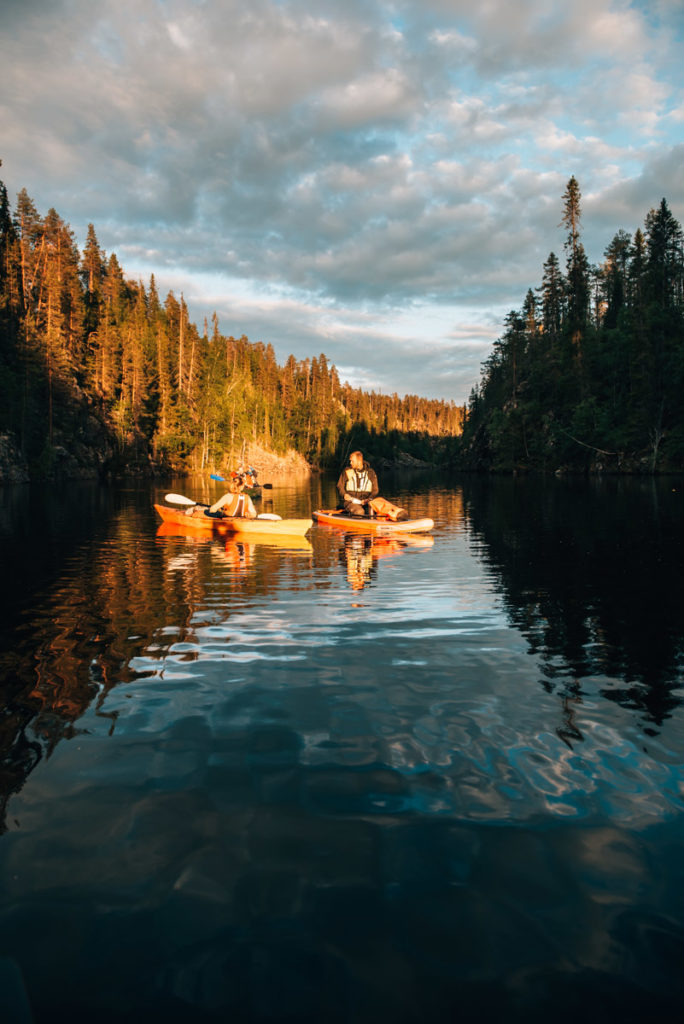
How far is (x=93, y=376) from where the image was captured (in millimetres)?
68188

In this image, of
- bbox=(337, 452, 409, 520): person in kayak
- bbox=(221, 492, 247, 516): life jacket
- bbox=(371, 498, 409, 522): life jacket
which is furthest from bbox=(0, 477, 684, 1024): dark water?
bbox=(337, 452, 409, 520): person in kayak

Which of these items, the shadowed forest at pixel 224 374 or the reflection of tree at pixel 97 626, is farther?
the shadowed forest at pixel 224 374

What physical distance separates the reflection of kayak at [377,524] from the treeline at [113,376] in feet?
123

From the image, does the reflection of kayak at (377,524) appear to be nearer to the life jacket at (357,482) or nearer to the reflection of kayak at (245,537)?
the life jacket at (357,482)

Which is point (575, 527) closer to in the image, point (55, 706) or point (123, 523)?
point (123, 523)

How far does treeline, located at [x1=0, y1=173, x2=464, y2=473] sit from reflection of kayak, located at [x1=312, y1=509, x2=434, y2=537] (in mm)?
37513

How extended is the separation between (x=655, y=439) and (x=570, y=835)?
60.5m

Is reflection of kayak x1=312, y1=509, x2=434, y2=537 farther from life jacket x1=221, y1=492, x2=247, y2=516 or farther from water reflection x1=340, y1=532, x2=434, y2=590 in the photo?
life jacket x1=221, y1=492, x2=247, y2=516

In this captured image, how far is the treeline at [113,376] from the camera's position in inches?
2094

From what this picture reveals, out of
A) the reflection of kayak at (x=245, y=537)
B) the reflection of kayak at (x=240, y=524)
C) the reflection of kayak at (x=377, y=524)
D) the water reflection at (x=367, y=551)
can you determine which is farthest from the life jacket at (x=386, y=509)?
the reflection of kayak at (x=245, y=537)

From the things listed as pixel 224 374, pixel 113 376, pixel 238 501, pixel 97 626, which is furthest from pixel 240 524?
pixel 224 374

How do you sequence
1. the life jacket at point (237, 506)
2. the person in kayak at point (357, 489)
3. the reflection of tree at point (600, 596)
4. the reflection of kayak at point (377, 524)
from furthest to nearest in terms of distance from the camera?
the person in kayak at point (357, 489) < the life jacket at point (237, 506) < the reflection of kayak at point (377, 524) < the reflection of tree at point (600, 596)

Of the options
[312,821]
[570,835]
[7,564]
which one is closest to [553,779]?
[570,835]

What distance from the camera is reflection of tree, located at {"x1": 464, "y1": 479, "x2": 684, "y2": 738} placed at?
6.74 metres
